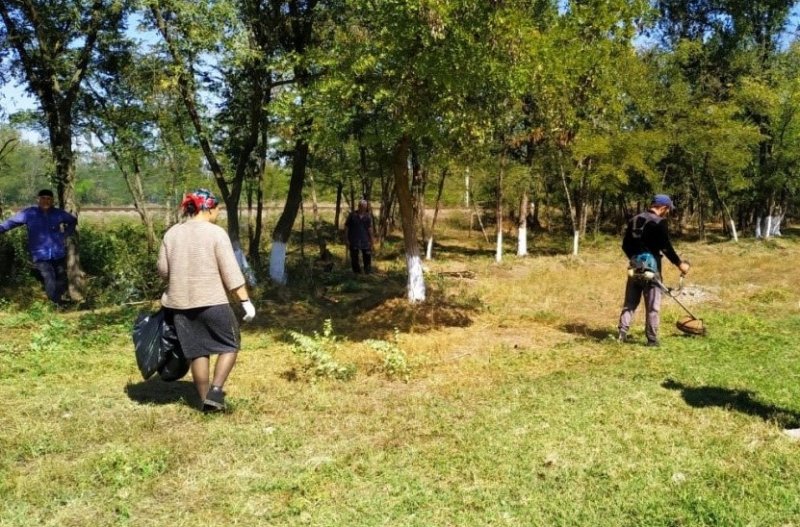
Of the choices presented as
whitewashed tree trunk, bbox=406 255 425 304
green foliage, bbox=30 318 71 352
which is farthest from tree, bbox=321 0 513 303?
green foliage, bbox=30 318 71 352

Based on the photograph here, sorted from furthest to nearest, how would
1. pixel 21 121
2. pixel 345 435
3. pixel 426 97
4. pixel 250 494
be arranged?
pixel 21 121, pixel 426 97, pixel 345 435, pixel 250 494

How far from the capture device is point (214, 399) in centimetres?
505

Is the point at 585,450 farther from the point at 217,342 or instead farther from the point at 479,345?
the point at 479,345

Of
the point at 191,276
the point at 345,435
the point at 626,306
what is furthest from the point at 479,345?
the point at 191,276

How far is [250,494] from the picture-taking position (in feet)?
12.6

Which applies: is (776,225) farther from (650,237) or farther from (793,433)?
(793,433)

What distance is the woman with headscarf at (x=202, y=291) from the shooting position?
4973 mm

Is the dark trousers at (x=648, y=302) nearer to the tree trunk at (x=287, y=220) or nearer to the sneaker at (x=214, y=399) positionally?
the sneaker at (x=214, y=399)

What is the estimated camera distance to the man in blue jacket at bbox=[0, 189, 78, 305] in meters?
9.09

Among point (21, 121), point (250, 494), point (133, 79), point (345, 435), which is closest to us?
point (250, 494)

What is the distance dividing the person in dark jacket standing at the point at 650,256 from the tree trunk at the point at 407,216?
10.6 feet

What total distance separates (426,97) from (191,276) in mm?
4065

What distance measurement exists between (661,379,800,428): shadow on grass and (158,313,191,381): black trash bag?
422cm

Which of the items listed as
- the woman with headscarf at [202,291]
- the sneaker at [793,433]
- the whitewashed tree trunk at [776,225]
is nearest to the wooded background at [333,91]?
the woman with headscarf at [202,291]
